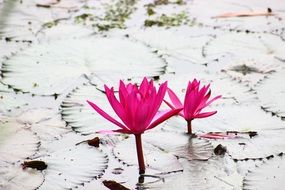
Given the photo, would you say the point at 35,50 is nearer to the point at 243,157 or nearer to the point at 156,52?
the point at 156,52

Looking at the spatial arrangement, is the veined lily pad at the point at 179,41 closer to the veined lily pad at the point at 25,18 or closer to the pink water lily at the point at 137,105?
the veined lily pad at the point at 25,18

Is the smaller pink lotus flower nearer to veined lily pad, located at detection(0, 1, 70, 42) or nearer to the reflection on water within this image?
veined lily pad, located at detection(0, 1, 70, 42)

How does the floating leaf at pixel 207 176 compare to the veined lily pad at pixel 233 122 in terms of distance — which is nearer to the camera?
the floating leaf at pixel 207 176

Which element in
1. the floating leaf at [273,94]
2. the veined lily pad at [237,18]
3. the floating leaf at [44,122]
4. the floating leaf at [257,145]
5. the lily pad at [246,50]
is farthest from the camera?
the veined lily pad at [237,18]

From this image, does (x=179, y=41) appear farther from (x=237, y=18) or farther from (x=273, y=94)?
(x=273, y=94)

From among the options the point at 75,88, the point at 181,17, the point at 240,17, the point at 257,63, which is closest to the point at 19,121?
the point at 75,88

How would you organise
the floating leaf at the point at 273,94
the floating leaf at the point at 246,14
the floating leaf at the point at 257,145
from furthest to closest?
the floating leaf at the point at 246,14
the floating leaf at the point at 273,94
the floating leaf at the point at 257,145

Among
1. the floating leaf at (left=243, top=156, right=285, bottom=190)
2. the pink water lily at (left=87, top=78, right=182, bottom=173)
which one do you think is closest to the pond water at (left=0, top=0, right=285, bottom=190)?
the floating leaf at (left=243, top=156, right=285, bottom=190)

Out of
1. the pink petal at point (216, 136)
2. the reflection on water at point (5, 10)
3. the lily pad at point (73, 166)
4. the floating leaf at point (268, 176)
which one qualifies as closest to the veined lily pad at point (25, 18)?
the reflection on water at point (5, 10)
